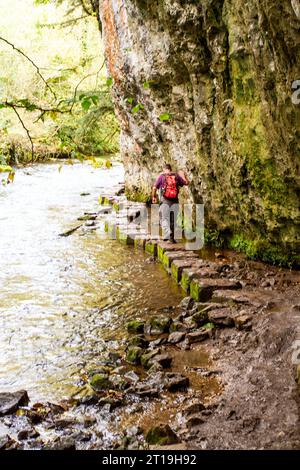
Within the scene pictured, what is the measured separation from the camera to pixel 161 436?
12.9 ft

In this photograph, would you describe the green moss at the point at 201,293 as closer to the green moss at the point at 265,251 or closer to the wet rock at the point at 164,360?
Answer: the green moss at the point at 265,251

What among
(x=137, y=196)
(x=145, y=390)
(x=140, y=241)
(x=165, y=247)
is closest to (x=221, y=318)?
(x=145, y=390)

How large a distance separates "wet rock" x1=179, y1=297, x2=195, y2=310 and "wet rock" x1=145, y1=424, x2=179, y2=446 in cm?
330

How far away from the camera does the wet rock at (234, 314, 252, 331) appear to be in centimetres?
600

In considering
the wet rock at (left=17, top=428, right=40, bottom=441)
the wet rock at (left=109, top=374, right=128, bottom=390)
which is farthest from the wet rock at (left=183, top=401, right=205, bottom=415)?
the wet rock at (left=17, top=428, right=40, bottom=441)

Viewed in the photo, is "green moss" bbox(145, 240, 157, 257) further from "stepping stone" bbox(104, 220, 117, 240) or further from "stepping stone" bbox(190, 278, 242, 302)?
"stepping stone" bbox(190, 278, 242, 302)

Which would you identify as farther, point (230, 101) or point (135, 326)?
point (230, 101)

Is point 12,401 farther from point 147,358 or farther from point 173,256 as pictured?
point 173,256

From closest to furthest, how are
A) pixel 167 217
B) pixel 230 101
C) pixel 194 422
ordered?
pixel 194 422 < pixel 230 101 < pixel 167 217

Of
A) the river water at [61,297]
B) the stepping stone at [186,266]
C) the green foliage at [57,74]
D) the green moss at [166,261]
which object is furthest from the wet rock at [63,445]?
the green foliage at [57,74]

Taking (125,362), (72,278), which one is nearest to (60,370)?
(125,362)

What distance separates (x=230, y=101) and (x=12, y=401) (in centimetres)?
629

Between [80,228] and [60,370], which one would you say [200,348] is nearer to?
[60,370]
